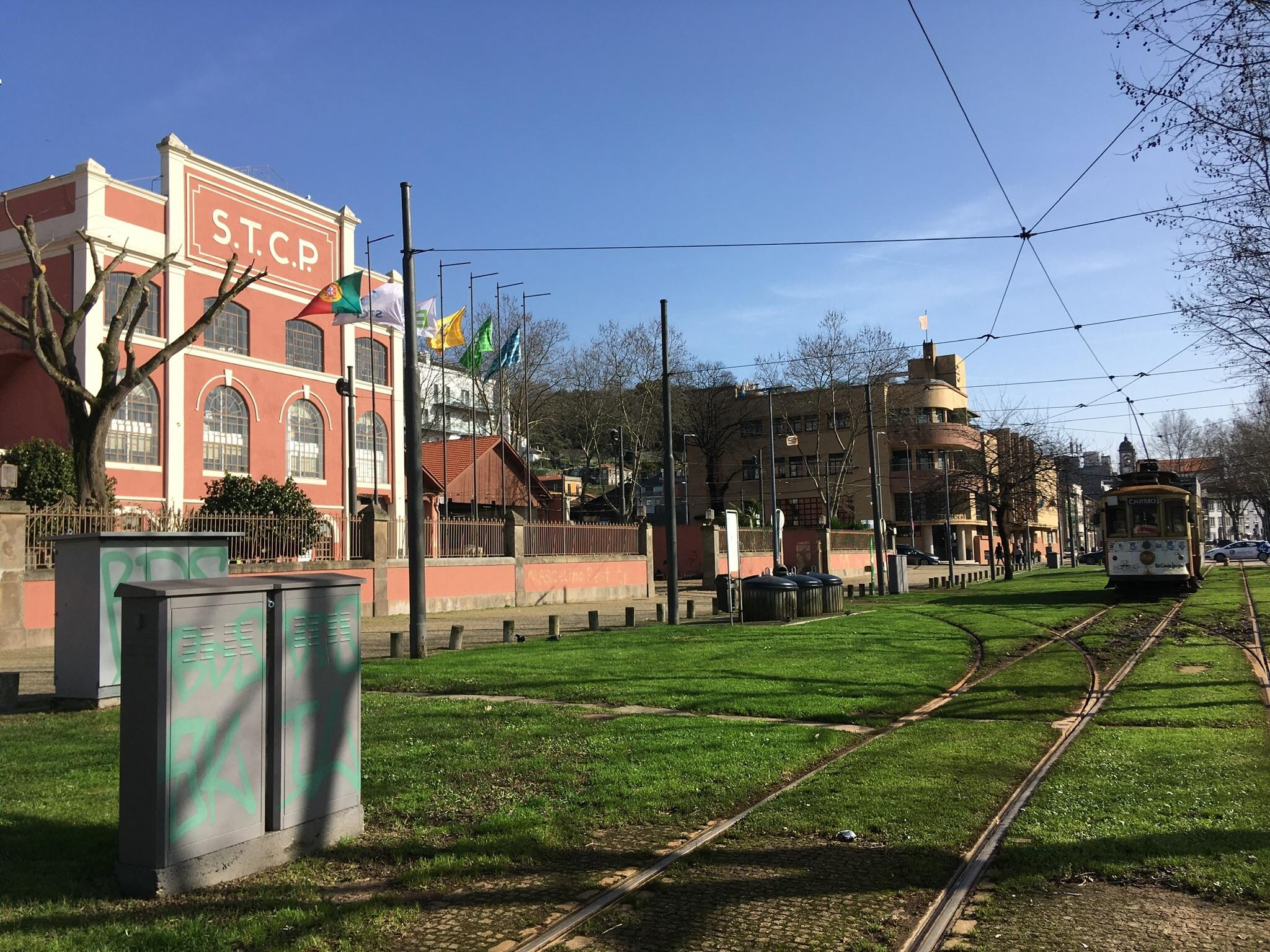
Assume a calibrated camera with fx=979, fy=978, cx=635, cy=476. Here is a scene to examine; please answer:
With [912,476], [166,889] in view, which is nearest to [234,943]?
[166,889]

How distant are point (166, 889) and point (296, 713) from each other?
1.08m

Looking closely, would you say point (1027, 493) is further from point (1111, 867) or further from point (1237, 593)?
point (1111, 867)

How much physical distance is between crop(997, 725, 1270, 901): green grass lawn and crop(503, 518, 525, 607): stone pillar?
24330mm

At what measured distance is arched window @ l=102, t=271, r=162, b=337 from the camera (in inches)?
1260

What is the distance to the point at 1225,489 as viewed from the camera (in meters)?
78.1

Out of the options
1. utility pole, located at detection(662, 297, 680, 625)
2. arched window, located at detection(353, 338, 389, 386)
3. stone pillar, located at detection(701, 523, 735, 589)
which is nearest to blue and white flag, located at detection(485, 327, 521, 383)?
arched window, located at detection(353, 338, 389, 386)

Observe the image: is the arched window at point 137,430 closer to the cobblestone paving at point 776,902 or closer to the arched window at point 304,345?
the arched window at point 304,345

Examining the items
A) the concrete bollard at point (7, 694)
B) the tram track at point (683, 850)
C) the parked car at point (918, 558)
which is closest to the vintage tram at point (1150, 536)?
the tram track at point (683, 850)


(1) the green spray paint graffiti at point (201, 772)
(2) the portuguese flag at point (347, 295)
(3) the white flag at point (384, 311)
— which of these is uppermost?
(2) the portuguese flag at point (347, 295)

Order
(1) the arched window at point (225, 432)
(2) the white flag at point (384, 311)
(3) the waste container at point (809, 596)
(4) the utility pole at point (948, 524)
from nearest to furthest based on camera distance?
(3) the waste container at point (809, 596)
(2) the white flag at point (384, 311)
(1) the arched window at point (225, 432)
(4) the utility pole at point (948, 524)

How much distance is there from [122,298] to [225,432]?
5.99 m

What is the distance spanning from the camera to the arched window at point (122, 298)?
1260 inches

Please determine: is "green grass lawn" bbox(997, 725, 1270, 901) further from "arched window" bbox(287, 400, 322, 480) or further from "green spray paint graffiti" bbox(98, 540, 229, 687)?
"arched window" bbox(287, 400, 322, 480)

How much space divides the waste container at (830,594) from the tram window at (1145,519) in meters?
10.2
